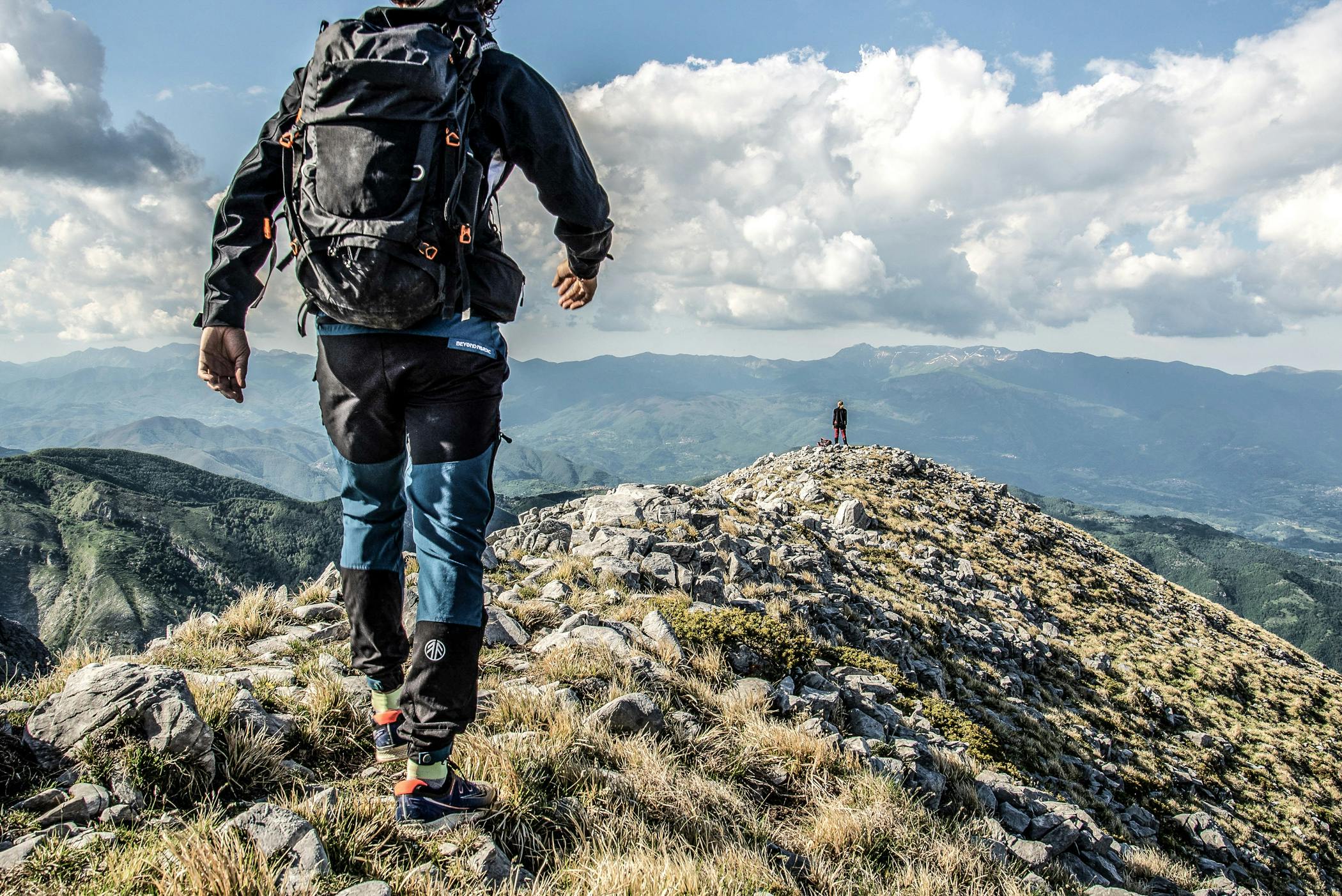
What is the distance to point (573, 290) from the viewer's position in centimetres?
386

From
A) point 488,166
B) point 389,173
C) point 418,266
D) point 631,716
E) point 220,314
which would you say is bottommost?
point 631,716

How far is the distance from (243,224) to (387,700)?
104 inches

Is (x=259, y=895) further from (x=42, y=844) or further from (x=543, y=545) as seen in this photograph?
(x=543, y=545)

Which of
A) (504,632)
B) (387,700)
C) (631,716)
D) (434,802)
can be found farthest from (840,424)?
(434,802)

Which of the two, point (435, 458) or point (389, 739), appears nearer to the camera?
point (435, 458)

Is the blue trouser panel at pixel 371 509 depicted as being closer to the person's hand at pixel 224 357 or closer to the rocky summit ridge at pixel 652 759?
the person's hand at pixel 224 357

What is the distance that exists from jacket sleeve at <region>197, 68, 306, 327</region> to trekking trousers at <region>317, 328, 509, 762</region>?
47cm

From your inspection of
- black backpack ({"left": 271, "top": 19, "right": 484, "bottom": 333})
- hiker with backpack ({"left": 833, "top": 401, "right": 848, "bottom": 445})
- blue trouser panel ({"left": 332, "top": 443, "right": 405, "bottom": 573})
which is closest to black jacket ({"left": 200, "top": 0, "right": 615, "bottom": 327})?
black backpack ({"left": 271, "top": 19, "right": 484, "bottom": 333})

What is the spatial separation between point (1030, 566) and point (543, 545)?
20.6 m

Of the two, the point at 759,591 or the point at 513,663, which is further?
the point at 759,591

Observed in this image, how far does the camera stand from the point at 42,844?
8.53ft

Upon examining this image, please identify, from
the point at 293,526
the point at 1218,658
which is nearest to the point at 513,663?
the point at 1218,658

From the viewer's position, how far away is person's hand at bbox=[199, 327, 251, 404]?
3.33 m

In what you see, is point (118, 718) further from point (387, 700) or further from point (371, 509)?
point (371, 509)
